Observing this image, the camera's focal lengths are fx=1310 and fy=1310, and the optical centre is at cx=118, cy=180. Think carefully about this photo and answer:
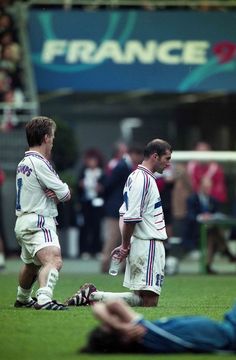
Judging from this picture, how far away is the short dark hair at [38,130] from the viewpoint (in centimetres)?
1273

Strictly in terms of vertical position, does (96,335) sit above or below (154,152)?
below

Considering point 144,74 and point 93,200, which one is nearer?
point 93,200

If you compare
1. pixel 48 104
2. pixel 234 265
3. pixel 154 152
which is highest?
pixel 48 104

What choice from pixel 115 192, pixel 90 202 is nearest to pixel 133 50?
pixel 90 202

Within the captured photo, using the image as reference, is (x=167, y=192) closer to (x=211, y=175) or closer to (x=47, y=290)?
(x=211, y=175)

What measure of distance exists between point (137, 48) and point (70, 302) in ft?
54.1

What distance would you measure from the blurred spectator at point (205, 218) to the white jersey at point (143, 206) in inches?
369

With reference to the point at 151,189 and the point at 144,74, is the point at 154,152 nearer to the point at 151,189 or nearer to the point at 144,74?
the point at 151,189

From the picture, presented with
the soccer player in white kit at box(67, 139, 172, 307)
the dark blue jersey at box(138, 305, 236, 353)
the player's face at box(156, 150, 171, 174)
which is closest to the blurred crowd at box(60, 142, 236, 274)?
the player's face at box(156, 150, 171, 174)

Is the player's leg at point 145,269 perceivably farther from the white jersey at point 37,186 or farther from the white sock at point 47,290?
the white sock at point 47,290

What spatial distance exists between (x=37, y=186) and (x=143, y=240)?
1287 millimetres

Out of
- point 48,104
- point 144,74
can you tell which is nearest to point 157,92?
point 144,74

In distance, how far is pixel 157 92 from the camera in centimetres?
2983

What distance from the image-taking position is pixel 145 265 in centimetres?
1319
